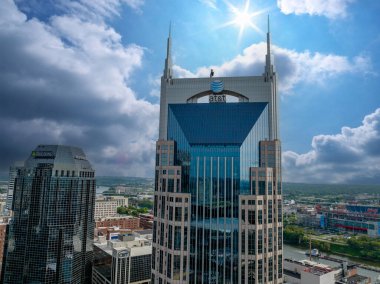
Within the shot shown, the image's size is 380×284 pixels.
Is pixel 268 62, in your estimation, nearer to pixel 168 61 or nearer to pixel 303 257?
pixel 168 61

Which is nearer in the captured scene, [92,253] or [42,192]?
[42,192]

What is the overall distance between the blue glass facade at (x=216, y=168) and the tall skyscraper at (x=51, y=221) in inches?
2025

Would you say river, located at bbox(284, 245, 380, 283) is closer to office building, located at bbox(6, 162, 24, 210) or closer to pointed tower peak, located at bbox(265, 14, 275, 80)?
pointed tower peak, located at bbox(265, 14, 275, 80)

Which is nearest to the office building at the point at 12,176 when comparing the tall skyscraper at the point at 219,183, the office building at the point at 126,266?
the office building at the point at 126,266

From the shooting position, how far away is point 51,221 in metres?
90.8

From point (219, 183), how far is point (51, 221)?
196 ft

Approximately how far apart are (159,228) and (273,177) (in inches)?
910

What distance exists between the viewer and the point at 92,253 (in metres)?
101

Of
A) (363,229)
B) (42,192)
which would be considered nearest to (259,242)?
(42,192)

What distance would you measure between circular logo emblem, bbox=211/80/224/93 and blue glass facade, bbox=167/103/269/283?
3.03 m

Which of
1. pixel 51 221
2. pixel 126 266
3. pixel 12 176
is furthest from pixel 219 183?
pixel 12 176

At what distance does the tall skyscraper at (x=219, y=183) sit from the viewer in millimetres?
53281

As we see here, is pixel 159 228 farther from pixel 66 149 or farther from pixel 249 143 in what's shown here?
pixel 66 149

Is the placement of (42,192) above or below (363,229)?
above
